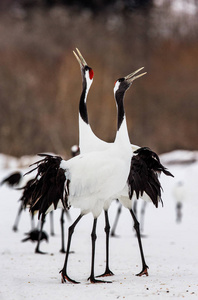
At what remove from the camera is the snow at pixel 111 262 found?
3.81 m

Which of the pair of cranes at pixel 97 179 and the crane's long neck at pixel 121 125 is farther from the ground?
the crane's long neck at pixel 121 125

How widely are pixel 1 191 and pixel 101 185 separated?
30.3 ft

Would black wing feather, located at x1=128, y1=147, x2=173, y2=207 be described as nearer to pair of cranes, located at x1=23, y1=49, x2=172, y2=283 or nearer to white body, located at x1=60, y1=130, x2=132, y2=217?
pair of cranes, located at x1=23, y1=49, x2=172, y2=283

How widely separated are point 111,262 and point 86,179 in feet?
5.49

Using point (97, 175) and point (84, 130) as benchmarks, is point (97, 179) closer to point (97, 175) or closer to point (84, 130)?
point (97, 175)

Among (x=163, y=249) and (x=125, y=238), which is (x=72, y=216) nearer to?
(x=125, y=238)

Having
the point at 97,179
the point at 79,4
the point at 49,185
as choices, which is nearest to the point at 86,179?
the point at 97,179

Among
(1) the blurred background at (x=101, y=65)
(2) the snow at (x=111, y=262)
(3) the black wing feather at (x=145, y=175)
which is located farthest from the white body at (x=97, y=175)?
(1) the blurred background at (x=101, y=65)

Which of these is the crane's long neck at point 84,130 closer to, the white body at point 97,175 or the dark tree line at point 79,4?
the white body at point 97,175

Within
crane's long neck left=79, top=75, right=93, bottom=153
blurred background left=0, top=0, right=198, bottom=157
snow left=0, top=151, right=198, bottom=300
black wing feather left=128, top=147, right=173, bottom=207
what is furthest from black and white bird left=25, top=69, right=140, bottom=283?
blurred background left=0, top=0, right=198, bottom=157

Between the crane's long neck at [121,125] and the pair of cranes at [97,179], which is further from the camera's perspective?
the crane's long neck at [121,125]

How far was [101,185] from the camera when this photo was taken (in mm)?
4227

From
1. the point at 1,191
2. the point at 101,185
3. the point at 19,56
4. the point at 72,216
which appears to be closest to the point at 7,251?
the point at 101,185

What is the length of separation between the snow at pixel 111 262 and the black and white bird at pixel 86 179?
1.32 ft
